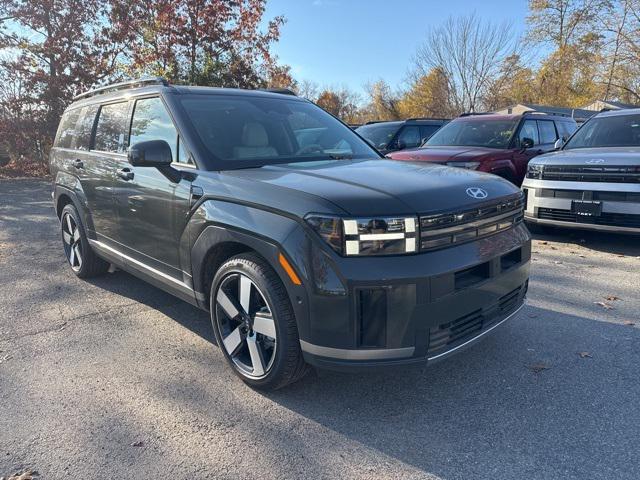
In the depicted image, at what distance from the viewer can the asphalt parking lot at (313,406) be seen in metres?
2.31

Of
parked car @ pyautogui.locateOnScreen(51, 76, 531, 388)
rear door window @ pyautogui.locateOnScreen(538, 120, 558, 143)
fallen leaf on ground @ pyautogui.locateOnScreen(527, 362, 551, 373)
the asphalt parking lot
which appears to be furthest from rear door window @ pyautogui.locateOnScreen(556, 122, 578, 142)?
fallen leaf on ground @ pyautogui.locateOnScreen(527, 362, 551, 373)

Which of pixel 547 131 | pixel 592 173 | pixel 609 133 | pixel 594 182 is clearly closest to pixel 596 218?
pixel 594 182

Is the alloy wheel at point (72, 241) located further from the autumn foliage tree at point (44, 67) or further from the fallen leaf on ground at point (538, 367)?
the autumn foliage tree at point (44, 67)

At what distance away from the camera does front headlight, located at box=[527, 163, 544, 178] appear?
21.1 ft

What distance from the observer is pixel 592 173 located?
5879 millimetres

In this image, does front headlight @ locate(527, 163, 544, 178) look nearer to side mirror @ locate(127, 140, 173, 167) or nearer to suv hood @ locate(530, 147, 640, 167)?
suv hood @ locate(530, 147, 640, 167)

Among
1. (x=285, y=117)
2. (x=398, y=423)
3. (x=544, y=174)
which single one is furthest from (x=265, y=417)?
(x=544, y=174)

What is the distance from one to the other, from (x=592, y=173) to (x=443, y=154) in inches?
88.0

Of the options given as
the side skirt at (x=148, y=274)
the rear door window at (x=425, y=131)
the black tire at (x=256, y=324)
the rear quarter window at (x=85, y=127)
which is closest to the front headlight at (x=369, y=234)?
the black tire at (x=256, y=324)

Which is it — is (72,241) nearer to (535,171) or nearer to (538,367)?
(538,367)

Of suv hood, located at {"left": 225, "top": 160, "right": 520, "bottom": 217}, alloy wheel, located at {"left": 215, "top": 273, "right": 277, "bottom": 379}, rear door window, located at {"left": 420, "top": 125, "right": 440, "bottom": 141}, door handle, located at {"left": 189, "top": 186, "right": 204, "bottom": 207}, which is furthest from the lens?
rear door window, located at {"left": 420, "top": 125, "right": 440, "bottom": 141}

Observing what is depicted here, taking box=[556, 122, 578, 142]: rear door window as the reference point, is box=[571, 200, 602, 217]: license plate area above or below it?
below

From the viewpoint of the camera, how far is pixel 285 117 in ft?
12.9

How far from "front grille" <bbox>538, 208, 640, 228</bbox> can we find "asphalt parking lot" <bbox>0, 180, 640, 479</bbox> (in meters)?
1.78
